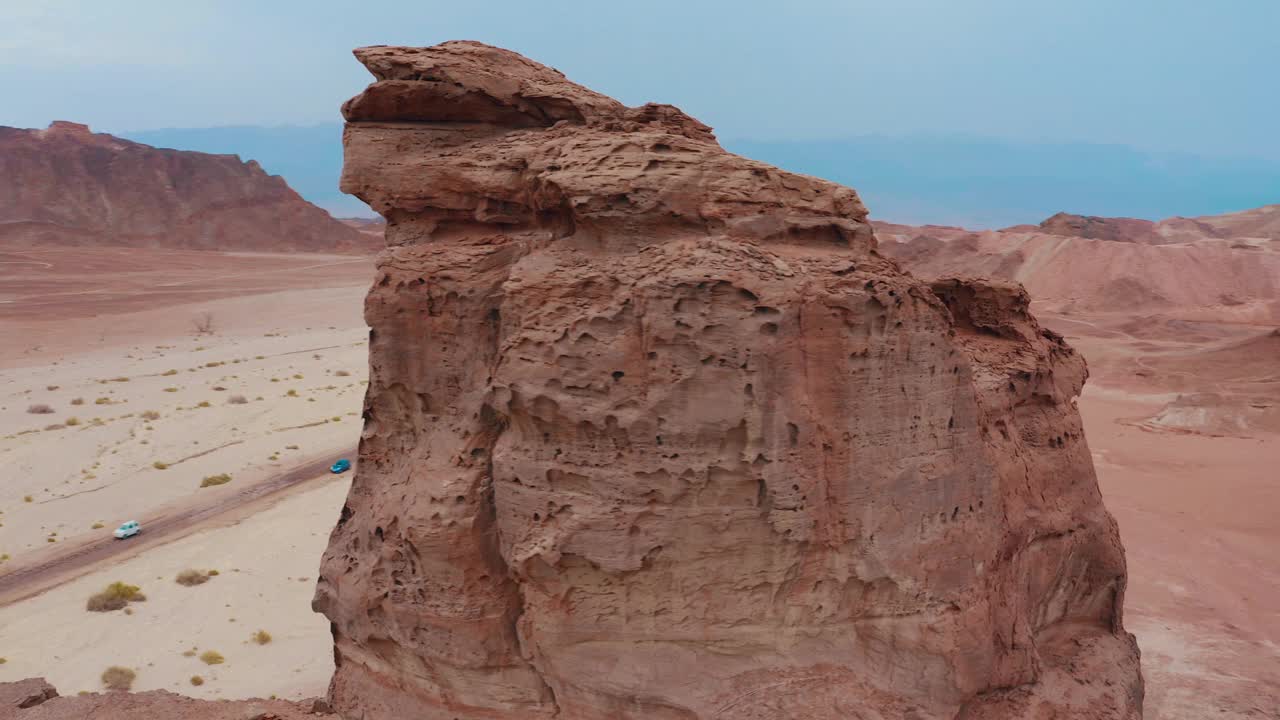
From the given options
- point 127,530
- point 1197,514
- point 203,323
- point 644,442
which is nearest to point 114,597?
point 127,530

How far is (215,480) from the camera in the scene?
2161 centimetres

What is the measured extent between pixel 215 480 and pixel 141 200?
90939 millimetres

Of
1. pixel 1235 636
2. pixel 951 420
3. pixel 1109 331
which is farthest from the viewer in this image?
pixel 1109 331

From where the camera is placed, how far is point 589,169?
5.84 meters

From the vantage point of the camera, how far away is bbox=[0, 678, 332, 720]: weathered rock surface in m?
7.79

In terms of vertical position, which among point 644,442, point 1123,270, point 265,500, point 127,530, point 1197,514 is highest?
point 1123,270

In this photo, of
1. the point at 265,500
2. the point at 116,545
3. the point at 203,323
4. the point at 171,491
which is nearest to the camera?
the point at 116,545

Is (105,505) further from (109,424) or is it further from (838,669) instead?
(838,669)

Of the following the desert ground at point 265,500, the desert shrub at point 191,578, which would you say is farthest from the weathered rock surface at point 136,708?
the desert shrub at point 191,578

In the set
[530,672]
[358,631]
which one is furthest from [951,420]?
[358,631]

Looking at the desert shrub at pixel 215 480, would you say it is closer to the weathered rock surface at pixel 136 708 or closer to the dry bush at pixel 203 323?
the weathered rock surface at pixel 136 708

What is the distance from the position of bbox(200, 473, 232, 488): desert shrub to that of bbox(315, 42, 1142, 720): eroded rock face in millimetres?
16621

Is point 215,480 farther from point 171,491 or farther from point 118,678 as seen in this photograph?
point 118,678

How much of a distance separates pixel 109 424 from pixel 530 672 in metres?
26.5
